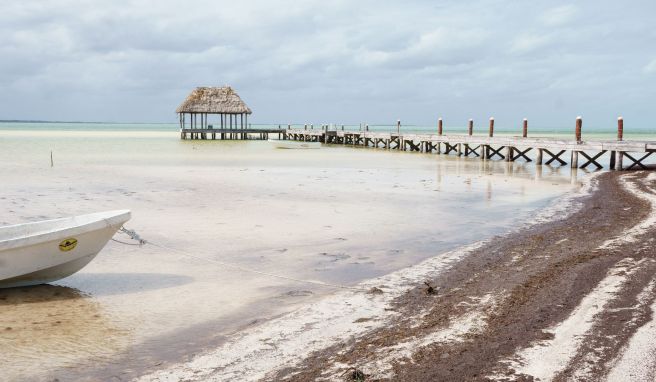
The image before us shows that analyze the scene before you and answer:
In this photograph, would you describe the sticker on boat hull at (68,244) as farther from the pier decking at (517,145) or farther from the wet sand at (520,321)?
Answer: the pier decking at (517,145)

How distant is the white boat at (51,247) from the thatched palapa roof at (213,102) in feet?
168

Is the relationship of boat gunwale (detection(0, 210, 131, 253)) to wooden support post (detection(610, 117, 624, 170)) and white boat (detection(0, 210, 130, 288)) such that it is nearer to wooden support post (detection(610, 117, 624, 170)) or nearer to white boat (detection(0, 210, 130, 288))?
white boat (detection(0, 210, 130, 288))

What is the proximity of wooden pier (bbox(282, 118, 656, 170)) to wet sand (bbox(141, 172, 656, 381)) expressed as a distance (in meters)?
17.2

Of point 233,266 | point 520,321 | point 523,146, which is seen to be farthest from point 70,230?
point 523,146

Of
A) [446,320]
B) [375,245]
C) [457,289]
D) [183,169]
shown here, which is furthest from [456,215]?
[183,169]

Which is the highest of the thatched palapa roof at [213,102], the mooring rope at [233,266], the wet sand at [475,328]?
the thatched palapa roof at [213,102]

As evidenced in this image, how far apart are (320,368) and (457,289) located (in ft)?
9.02

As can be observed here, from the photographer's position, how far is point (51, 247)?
23.3 feet

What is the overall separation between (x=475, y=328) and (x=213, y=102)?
182 ft

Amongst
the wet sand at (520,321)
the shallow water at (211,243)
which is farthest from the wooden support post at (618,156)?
the wet sand at (520,321)

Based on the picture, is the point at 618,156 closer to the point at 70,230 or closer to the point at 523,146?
the point at 523,146

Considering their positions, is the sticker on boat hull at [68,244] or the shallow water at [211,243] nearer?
the shallow water at [211,243]

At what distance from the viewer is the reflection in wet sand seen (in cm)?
514

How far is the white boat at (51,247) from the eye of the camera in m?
6.84
